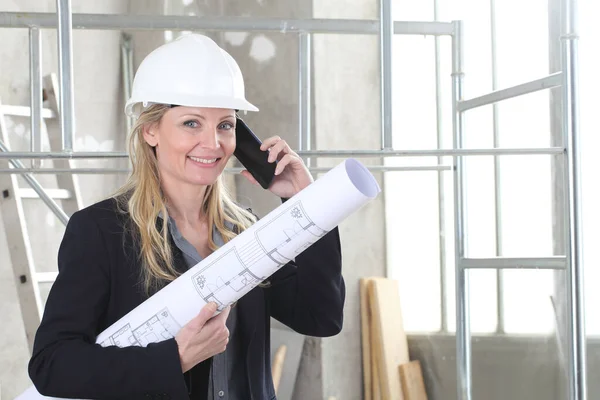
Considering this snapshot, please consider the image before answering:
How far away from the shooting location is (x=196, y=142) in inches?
80.3

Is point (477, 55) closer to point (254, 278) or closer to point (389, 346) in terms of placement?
point (389, 346)

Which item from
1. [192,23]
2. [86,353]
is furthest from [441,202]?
[86,353]

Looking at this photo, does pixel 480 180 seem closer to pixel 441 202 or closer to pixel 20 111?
pixel 441 202

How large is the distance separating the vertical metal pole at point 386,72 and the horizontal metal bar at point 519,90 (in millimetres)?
594

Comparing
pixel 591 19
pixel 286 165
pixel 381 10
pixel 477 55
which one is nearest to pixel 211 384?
pixel 286 165

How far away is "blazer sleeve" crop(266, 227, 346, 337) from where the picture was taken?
219 cm

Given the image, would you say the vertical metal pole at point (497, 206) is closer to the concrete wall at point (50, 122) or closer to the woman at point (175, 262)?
the concrete wall at point (50, 122)

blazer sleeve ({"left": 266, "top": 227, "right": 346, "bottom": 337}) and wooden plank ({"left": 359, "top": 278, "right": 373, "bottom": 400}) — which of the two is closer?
blazer sleeve ({"left": 266, "top": 227, "right": 346, "bottom": 337})

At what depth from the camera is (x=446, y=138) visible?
618 centimetres

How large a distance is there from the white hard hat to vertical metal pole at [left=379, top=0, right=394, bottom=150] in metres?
0.79

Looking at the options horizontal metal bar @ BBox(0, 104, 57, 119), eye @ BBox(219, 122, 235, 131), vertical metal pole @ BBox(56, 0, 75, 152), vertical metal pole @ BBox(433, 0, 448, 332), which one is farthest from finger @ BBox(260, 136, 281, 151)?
vertical metal pole @ BBox(433, 0, 448, 332)

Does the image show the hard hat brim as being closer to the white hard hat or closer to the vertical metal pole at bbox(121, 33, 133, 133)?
the white hard hat

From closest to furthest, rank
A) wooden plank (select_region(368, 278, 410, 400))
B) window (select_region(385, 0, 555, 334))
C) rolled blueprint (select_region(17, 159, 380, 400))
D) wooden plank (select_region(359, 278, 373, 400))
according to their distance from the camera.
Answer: rolled blueprint (select_region(17, 159, 380, 400)) → window (select_region(385, 0, 555, 334)) → wooden plank (select_region(368, 278, 410, 400)) → wooden plank (select_region(359, 278, 373, 400))

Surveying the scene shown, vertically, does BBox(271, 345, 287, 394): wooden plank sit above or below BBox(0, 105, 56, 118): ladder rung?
below
